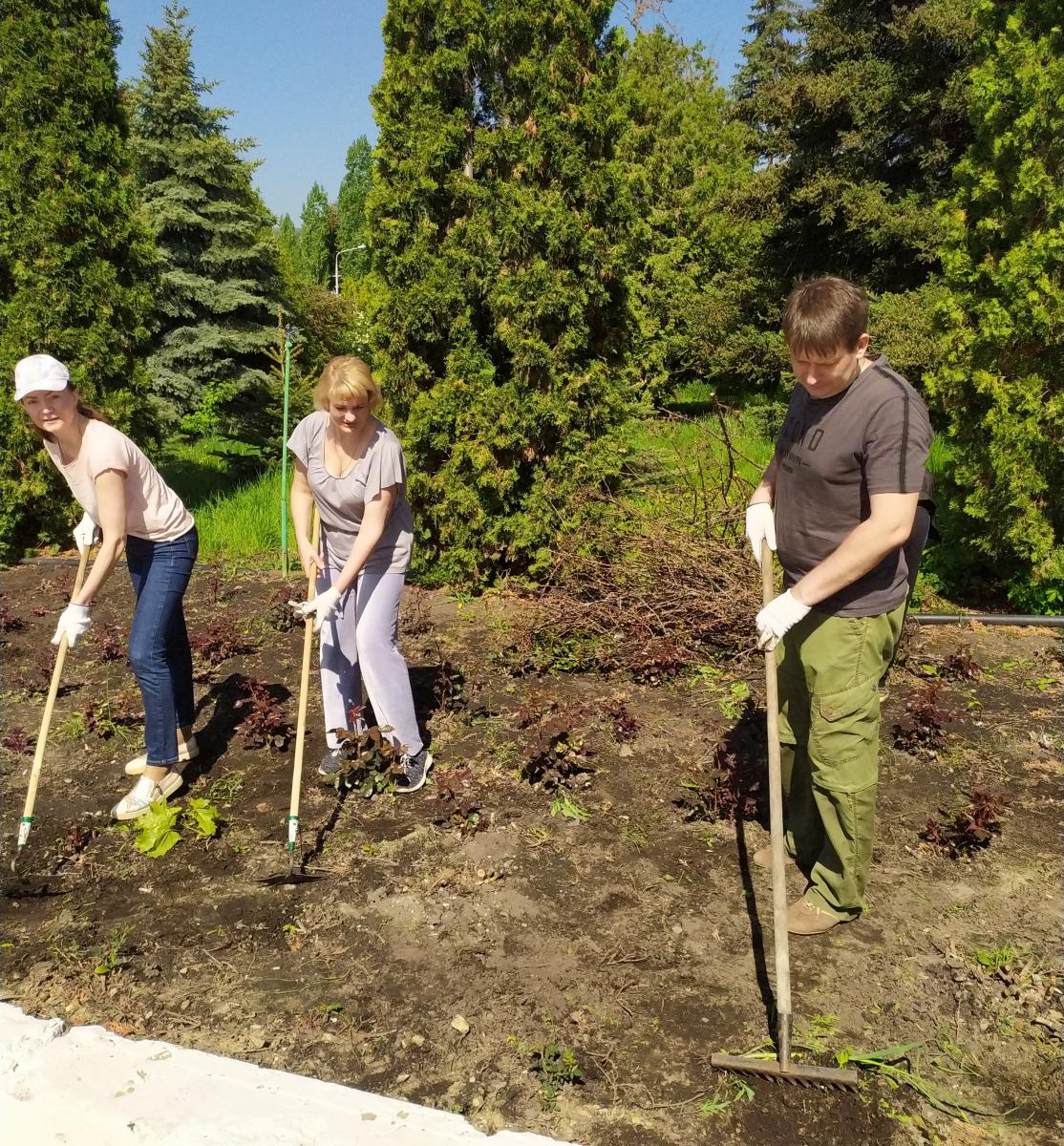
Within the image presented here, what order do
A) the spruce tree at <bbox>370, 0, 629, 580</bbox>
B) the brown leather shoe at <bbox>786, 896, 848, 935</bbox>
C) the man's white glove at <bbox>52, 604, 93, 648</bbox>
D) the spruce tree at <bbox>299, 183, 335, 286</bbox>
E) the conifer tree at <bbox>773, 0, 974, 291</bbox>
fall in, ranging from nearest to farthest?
1. the brown leather shoe at <bbox>786, 896, 848, 935</bbox>
2. the man's white glove at <bbox>52, 604, 93, 648</bbox>
3. the spruce tree at <bbox>370, 0, 629, 580</bbox>
4. the conifer tree at <bbox>773, 0, 974, 291</bbox>
5. the spruce tree at <bbox>299, 183, 335, 286</bbox>

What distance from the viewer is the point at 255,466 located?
11.9 meters

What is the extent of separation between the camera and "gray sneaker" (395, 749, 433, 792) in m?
3.73

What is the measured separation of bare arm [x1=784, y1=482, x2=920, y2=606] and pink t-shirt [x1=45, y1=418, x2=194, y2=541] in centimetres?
268

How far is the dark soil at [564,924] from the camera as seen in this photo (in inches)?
90.8

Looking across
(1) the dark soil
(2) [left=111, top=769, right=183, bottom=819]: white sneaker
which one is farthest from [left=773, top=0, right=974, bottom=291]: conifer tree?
(2) [left=111, top=769, right=183, bottom=819]: white sneaker

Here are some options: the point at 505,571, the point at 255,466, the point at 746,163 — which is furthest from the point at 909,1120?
the point at 746,163

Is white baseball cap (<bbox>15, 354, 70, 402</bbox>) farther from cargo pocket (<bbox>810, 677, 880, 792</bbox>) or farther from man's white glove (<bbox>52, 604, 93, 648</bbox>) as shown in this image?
cargo pocket (<bbox>810, 677, 880, 792</bbox>)

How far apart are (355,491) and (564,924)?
1.83 m

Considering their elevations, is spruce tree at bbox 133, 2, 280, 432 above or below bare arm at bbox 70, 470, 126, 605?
above

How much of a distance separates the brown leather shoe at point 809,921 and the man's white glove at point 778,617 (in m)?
0.97

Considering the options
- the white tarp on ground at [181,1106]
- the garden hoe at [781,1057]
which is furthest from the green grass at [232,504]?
the garden hoe at [781,1057]

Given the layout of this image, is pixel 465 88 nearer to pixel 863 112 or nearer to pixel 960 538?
pixel 960 538

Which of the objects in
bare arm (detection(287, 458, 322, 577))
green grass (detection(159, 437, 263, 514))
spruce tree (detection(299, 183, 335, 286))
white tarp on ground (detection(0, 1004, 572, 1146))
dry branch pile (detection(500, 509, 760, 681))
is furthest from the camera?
spruce tree (detection(299, 183, 335, 286))

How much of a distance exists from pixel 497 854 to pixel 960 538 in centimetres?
462
